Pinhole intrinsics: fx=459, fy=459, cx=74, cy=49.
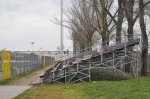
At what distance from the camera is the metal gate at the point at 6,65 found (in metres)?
30.2

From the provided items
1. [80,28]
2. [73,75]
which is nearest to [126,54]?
[73,75]

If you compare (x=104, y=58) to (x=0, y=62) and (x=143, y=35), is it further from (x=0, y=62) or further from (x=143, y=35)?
(x=0, y=62)

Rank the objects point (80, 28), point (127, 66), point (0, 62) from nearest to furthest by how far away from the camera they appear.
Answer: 1. point (0, 62)
2. point (127, 66)
3. point (80, 28)

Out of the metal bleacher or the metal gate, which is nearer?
the metal bleacher

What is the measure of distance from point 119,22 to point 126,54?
9018mm

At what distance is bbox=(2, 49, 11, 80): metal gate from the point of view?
99.1ft

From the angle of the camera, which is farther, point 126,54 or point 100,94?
point 126,54

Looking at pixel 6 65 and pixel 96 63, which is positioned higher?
pixel 96 63

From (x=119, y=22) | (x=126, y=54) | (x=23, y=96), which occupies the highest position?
(x=119, y=22)

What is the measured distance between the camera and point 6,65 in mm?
31062

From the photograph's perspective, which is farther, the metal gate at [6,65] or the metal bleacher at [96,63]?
the metal gate at [6,65]

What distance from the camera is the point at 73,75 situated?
94.2 ft

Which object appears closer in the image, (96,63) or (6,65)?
(96,63)

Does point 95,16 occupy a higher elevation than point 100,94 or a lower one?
higher
